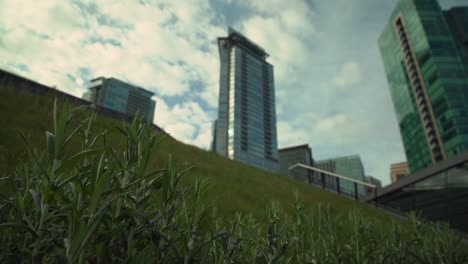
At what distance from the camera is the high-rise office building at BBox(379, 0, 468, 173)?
60312 millimetres

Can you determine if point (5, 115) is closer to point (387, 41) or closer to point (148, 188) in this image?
point (148, 188)

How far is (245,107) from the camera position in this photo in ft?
490

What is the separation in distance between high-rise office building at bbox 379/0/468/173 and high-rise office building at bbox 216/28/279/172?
75745 millimetres

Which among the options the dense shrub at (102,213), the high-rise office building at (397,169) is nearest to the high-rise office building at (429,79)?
the dense shrub at (102,213)

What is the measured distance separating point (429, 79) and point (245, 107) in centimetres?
9363

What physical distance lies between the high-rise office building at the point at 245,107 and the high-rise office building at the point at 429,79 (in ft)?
249

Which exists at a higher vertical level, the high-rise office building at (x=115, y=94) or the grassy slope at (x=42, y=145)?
the high-rise office building at (x=115, y=94)

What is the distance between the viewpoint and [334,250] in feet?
7.32

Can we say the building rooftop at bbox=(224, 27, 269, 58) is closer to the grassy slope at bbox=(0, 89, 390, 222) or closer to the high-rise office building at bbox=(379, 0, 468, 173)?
the high-rise office building at bbox=(379, 0, 468, 173)

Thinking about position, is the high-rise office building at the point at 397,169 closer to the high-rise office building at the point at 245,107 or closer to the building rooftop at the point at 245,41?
the high-rise office building at the point at 245,107

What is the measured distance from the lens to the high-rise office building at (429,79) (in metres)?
60.3

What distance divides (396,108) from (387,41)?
83.1ft

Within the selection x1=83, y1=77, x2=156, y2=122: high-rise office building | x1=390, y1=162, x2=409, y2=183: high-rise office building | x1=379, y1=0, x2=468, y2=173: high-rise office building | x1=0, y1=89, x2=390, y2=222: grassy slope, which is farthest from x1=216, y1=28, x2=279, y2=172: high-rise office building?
x1=0, y1=89, x2=390, y2=222: grassy slope

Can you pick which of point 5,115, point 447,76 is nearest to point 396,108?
point 447,76
